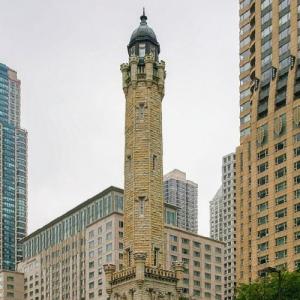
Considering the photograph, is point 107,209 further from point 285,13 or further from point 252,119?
point 285,13

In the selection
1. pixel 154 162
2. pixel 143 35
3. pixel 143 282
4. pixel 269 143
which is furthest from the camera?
pixel 269 143

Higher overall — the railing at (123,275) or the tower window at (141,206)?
the tower window at (141,206)

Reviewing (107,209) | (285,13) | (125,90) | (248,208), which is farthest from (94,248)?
(125,90)

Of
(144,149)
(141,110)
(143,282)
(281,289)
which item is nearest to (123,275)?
(143,282)

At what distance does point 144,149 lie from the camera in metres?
86.2

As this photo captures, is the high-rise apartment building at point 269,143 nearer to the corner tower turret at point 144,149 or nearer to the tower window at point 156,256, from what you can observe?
the corner tower turret at point 144,149

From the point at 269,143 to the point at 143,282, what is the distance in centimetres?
7109

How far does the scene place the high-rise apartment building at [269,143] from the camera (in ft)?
453

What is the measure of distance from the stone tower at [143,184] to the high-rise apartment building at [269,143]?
173 ft

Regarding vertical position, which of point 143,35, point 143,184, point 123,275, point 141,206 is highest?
point 143,35

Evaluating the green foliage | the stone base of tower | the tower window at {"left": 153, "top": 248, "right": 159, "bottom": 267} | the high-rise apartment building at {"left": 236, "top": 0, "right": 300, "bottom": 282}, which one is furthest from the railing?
the high-rise apartment building at {"left": 236, "top": 0, "right": 300, "bottom": 282}

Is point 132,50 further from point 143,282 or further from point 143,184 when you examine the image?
point 143,282

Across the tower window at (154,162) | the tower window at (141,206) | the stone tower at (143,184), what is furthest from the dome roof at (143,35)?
the tower window at (141,206)

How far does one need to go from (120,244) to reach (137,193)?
4080 inches
